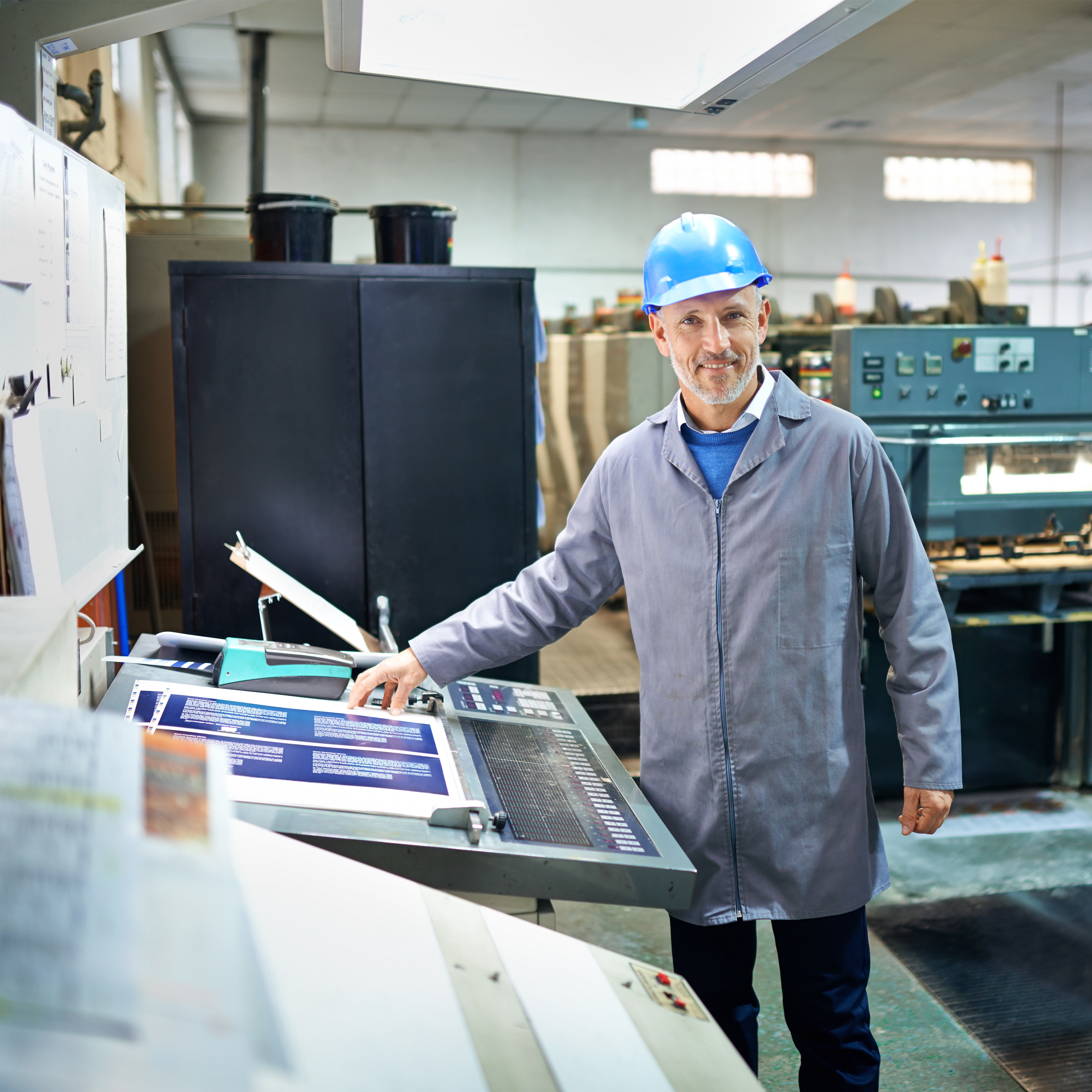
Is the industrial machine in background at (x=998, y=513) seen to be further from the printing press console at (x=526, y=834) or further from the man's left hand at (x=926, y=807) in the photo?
the printing press console at (x=526, y=834)

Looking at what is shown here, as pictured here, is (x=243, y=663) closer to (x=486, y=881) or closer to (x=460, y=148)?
(x=486, y=881)

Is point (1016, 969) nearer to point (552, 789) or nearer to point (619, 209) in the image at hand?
point (552, 789)

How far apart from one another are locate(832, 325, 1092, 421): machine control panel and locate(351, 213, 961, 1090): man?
1.87 meters

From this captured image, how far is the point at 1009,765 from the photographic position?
12.7 ft

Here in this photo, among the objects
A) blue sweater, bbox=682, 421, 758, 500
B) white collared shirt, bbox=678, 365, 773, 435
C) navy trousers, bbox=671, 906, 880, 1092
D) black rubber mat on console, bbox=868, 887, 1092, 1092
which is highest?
white collared shirt, bbox=678, 365, 773, 435

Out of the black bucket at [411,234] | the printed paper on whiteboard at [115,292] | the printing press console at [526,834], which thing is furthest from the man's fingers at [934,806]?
the black bucket at [411,234]

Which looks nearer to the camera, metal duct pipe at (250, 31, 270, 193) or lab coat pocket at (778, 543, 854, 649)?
lab coat pocket at (778, 543, 854, 649)

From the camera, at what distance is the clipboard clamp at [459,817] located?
122cm

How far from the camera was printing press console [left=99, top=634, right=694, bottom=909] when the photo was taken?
45.8 inches

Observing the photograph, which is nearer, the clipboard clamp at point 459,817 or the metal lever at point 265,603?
the clipboard clamp at point 459,817

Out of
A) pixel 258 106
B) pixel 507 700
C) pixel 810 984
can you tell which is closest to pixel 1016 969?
pixel 810 984

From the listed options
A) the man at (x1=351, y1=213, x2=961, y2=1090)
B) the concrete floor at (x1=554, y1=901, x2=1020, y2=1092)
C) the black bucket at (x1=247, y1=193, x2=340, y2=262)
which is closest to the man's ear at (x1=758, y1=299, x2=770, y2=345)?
the man at (x1=351, y1=213, x2=961, y2=1090)

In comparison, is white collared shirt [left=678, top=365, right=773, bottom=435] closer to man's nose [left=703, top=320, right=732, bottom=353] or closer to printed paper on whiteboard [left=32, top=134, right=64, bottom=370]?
man's nose [left=703, top=320, right=732, bottom=353]

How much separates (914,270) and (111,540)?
10067 millimetres
